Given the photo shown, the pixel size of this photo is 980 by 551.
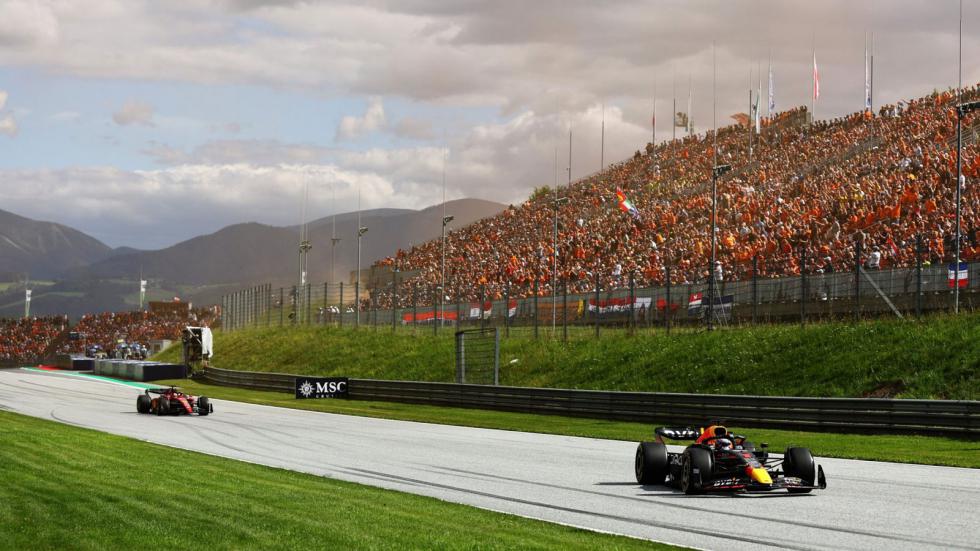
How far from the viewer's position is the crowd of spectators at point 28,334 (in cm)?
9575

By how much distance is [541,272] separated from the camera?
48.0 m

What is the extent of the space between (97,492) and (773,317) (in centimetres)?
2382

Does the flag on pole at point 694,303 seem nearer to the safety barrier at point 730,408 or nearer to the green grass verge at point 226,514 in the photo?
the safety barrier at point 730,408

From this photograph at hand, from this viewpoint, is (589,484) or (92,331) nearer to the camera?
(589,484)

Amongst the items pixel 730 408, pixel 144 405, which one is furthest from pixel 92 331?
pixel 730 408

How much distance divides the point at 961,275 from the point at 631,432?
9624mm

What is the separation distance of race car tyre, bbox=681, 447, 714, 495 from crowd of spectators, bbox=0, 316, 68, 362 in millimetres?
87623

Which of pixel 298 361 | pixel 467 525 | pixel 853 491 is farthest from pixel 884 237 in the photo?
pixel 298 361

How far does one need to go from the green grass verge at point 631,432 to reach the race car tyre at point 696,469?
15.3 ft

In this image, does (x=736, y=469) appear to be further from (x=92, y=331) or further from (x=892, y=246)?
(x=92, y=331)

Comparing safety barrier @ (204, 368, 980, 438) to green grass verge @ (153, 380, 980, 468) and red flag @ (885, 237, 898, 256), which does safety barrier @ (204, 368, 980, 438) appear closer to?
green grass verge @ (153, 380, 980, 468)

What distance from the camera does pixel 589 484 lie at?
49.1 feet

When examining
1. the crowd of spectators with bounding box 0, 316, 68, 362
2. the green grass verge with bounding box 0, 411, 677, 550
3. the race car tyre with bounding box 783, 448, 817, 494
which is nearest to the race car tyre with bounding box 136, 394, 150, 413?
the green grass verge with bounding box 0, 411, 677, 550

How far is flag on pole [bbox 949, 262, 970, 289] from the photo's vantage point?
93.7 ft
